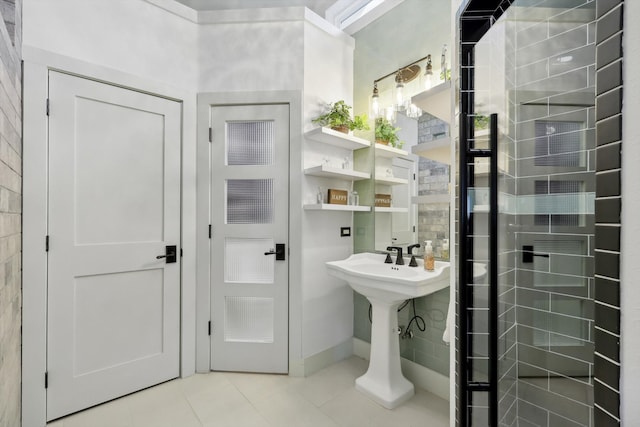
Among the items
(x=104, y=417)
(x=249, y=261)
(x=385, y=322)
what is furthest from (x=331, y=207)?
(x=104, y=417)

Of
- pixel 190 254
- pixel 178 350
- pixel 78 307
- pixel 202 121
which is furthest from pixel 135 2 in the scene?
pixel 178 350

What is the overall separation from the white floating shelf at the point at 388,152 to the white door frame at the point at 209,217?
65 centimetres

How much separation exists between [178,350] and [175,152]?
1.44m

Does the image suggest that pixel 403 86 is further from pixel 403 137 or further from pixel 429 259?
pixel 429 259

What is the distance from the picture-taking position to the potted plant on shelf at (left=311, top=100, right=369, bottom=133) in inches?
93.3

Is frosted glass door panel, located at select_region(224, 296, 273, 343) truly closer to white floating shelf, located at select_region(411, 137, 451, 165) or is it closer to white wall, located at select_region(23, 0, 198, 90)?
white floating shelf, located at select_region(411, 137, 451, 165)

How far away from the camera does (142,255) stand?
2.09m

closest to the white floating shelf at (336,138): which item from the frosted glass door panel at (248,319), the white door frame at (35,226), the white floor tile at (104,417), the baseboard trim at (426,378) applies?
the frosted glass door panel at (248,319)

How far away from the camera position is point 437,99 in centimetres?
172

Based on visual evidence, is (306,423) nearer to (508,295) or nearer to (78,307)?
(508,295)

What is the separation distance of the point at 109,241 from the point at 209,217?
64 centimetres

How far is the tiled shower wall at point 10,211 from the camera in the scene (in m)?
1.29

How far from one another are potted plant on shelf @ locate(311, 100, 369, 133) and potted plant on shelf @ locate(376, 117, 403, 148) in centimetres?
14

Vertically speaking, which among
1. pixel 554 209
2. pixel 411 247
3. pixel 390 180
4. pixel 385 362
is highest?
pixel 390 180
